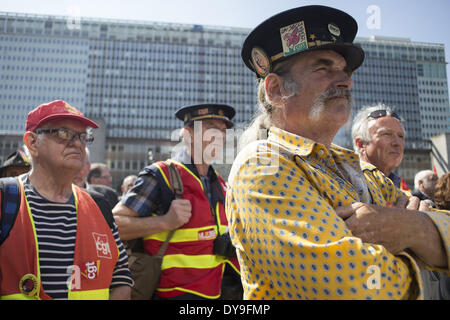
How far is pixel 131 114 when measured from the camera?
88.9m

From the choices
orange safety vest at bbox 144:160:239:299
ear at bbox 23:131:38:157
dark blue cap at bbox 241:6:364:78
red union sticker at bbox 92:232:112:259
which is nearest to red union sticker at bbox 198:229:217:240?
orange safety vest at bbox 144:160:239:299

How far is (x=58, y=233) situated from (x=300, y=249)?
5.49 ft

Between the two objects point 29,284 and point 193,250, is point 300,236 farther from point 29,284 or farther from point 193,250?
point 193,250

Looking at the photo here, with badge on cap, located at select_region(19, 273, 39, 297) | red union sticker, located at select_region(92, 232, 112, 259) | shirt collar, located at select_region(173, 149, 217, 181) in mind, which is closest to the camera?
badge on cap, located at select_region(19, 273, 39, 297)

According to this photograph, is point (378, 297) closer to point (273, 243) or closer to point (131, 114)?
point (273, 243)

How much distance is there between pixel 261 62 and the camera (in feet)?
5.77

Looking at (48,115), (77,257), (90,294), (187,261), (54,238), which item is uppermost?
(48,115)

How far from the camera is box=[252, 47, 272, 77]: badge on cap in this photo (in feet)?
5.59

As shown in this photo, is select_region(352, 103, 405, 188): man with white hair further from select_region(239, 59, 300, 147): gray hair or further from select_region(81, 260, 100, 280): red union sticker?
select_region(81, 260, 100, 280): red union sticker

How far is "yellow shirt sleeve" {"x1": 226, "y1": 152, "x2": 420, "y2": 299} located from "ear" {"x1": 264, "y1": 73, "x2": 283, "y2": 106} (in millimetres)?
502

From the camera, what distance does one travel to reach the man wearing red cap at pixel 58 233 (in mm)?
1938

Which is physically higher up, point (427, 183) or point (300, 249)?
point (427, 183)

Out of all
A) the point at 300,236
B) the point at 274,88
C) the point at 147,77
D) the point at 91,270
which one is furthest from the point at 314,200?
the point at 147,77
